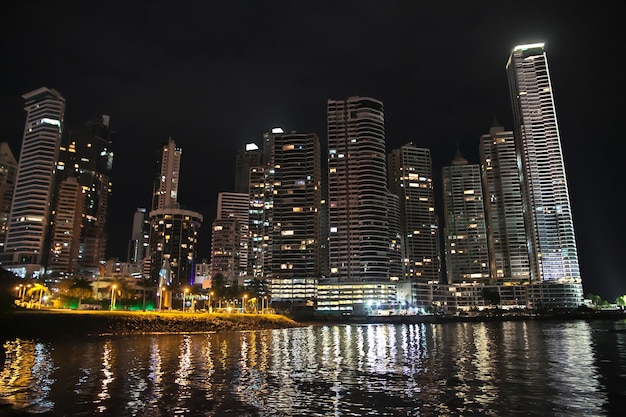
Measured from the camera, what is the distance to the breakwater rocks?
70.2m

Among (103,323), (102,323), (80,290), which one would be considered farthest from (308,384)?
(80,290)

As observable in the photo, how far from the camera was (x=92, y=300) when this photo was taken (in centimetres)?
15888

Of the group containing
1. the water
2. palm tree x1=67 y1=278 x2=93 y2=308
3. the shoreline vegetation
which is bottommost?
the water

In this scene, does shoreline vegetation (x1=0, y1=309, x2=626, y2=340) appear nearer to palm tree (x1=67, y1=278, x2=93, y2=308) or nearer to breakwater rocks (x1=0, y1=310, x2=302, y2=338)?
breakwater rocks (x1=0, y1=310, x2=302, y2=338)

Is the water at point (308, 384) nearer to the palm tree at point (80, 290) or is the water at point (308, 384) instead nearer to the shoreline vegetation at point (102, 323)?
the shoreline vegetation at point (102, 323)

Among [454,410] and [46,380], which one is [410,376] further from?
[46,380]

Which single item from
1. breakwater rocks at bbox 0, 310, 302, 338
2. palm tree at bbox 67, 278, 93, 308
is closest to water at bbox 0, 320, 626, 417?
breakwater rocks at bbox 0, 310, 302, 338

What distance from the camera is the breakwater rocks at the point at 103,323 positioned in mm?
70250

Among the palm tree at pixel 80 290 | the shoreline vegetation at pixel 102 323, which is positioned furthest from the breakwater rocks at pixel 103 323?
the palm tree at pixel 80 290

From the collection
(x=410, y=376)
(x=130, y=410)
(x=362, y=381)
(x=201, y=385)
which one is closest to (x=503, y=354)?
(x=410, y=376)

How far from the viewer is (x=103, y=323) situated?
8025 centimetres

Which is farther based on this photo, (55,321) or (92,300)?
(92,300)

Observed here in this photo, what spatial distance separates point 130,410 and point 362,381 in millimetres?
16520

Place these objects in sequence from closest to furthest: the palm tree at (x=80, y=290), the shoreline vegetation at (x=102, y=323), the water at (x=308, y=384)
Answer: the water at (x=308, y=384) → the shoreline vegetation at (x=102, y=323) → the palm tree at (x=80, y=290)
